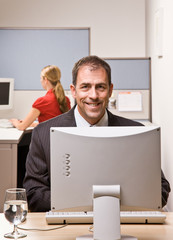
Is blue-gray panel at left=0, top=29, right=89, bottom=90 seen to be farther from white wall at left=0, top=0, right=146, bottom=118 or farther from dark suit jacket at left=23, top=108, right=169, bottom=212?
dark suit jacket at left=23, top=108, right=169, bottom=212

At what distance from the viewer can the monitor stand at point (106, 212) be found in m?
1.29

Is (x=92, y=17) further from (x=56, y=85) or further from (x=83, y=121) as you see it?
(x=83, y=121)

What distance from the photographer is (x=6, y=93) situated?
14.7 ft

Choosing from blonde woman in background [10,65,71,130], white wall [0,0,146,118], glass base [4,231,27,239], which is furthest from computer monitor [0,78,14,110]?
glass base [4,231,27,239]

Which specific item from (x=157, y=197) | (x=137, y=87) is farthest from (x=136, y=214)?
(x=137, y=87)

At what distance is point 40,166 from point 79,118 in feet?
0.84

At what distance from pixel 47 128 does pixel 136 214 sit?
1.87 feet

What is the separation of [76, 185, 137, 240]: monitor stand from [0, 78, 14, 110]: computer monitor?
3.28 meters

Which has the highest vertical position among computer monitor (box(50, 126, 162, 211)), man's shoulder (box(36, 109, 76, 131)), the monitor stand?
man's shoulder (box(36, 109, 76, 131))

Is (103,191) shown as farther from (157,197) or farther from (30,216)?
(30,216)

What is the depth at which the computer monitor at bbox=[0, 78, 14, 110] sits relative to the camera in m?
4.44

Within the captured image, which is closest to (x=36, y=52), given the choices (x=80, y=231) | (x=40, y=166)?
(x=40, y=166)

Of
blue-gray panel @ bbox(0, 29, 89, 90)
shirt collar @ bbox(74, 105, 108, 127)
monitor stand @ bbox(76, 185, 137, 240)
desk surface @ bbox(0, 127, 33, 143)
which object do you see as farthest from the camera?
blue-gray panel @ bbox(0, 29, 89, 90)

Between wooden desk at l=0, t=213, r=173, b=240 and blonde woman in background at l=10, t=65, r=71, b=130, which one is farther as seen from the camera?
blonde woman in background at l=10, t=65, r=71, b=130
